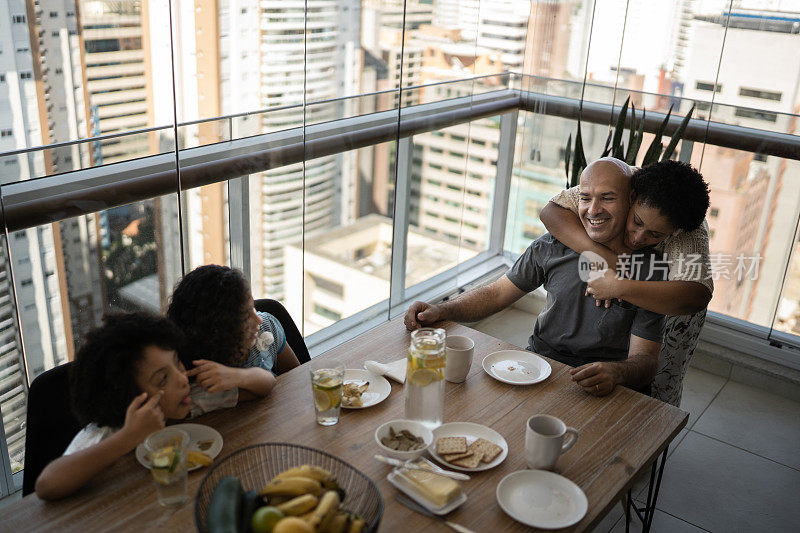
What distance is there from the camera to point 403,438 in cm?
149

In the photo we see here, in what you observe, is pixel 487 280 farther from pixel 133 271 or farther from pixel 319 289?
pixel 133 271

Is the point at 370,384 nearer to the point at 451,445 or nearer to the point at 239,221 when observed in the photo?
the point at 451,445

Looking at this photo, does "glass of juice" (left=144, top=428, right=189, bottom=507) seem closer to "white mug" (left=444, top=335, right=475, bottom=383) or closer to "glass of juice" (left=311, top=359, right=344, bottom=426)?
"glass of juice" (left=311, top=359, right=344, bottom=426)

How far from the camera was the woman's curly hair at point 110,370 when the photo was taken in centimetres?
140

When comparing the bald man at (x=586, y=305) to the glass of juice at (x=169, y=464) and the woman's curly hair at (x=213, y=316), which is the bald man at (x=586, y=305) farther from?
the glass of juice at (x=169, y=464)

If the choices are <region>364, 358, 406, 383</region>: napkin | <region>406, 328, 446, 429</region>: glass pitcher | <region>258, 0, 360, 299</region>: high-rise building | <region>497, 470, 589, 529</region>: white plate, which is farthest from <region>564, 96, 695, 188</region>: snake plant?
<region>497, 470, 589, 529</region>: white plate

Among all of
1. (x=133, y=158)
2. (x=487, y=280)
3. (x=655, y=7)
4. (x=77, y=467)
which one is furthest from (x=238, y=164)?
(x=655, y=7)

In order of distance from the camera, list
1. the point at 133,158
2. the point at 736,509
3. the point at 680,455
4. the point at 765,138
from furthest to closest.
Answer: the point at 765,138 → the point at 680,455 → the point at 736,509 → the point at 133,158

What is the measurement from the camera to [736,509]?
2.48m

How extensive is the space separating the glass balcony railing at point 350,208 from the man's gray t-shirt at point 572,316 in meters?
0.88

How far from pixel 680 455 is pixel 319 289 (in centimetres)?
153

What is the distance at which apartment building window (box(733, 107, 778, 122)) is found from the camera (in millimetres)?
3111

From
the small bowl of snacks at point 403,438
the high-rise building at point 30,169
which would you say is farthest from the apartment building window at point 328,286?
the small bowl of snacks at point 403,438

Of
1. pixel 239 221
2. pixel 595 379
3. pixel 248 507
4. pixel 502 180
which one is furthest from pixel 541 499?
pixel 502 180
